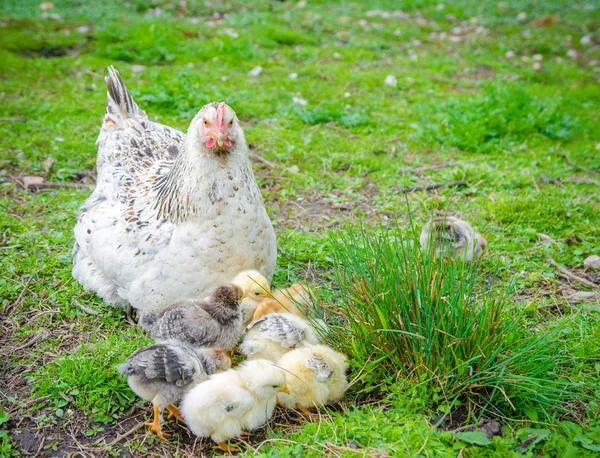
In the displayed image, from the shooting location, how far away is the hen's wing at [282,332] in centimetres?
378

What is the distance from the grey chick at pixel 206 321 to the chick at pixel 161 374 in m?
0.22

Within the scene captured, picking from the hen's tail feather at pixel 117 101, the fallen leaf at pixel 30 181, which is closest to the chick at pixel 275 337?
the hen's tail feather at pixel 117 101

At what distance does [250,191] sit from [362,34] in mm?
8997

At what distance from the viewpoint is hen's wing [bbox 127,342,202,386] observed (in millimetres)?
3381

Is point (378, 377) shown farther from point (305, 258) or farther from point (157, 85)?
point (157, 85)

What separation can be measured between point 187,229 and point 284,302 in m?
0.89

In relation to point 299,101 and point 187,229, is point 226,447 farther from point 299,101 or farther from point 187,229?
point 299,101

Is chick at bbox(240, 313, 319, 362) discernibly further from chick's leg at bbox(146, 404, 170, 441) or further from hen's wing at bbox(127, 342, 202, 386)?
chick's leg at bbox(146, 404, 170, 441)

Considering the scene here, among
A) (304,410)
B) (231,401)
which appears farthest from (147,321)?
(304,410)

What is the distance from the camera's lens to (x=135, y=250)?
14.0ft

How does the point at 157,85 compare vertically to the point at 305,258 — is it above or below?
above

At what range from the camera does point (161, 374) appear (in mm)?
3383

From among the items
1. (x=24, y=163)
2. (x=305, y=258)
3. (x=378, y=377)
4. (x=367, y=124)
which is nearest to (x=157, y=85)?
(x=24, y=163)

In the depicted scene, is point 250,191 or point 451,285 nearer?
point 451,285
